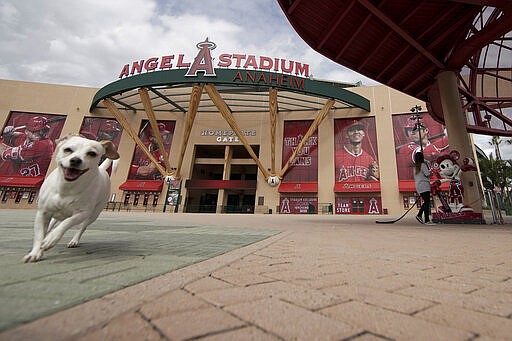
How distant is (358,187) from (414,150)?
6790 millimetres

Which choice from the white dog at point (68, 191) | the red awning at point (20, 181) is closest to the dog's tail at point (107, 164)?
the white dog at point (68, 191)

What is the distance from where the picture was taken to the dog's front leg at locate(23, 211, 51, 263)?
169cm

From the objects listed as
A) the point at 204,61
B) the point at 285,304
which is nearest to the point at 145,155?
the point at 204,61

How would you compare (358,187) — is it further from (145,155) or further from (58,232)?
(58,232)

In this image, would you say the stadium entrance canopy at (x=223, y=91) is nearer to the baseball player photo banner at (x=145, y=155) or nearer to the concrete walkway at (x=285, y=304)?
the baseball player photo banner at (x=145, y=155)

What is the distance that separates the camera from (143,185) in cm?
2606

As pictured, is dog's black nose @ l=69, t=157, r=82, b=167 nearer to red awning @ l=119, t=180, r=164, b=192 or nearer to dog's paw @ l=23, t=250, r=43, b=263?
dog's paw @ l=23, t=250, r=43, b=263

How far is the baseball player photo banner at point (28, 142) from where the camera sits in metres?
26.7

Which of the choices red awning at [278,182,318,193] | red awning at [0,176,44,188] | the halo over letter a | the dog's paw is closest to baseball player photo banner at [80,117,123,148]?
red awning at [0,176,44,188]

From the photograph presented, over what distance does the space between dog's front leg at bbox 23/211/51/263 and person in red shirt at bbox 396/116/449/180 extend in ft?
88.0

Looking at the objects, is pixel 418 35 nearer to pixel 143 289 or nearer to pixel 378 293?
pixel 378 293

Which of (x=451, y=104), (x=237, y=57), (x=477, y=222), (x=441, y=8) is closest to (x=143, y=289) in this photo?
(x=477, y=222)

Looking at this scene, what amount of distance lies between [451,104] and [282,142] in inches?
735

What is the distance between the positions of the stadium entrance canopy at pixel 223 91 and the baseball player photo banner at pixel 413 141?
14.6 feet
